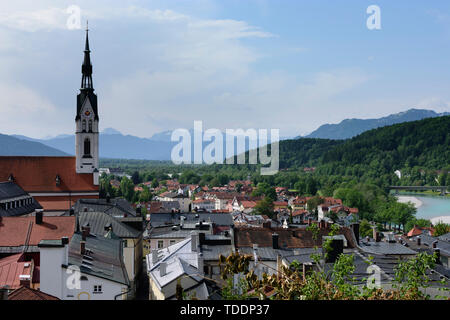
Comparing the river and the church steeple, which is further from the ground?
the church steeple

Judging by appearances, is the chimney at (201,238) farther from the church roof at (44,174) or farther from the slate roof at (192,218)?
the church roof at (44,174)

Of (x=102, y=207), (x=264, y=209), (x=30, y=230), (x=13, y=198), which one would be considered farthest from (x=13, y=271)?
(x=264, y=209)

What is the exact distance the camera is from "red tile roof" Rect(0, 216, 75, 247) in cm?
2334

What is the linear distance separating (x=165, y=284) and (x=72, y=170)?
29.9 m

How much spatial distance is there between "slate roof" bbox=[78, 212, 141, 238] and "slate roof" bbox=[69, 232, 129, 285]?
3.10m

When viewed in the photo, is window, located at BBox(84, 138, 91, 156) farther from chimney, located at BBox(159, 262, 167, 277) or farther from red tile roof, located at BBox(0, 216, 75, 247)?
chimney, located at BBox(159, 262, 167, 277)

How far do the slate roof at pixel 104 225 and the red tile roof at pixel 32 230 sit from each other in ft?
11.4

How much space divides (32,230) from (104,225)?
5606mm

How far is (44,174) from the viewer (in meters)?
45.0

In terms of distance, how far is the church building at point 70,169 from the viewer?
1743 inches

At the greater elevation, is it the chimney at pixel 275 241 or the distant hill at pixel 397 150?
the distant hill at pixel 397 150

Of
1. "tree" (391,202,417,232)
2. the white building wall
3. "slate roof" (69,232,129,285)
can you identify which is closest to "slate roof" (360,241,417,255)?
"slate roof" (69,232,129,285)

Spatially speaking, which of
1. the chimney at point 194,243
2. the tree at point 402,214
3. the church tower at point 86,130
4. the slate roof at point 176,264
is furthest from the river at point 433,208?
the slate roof at point 176,264
